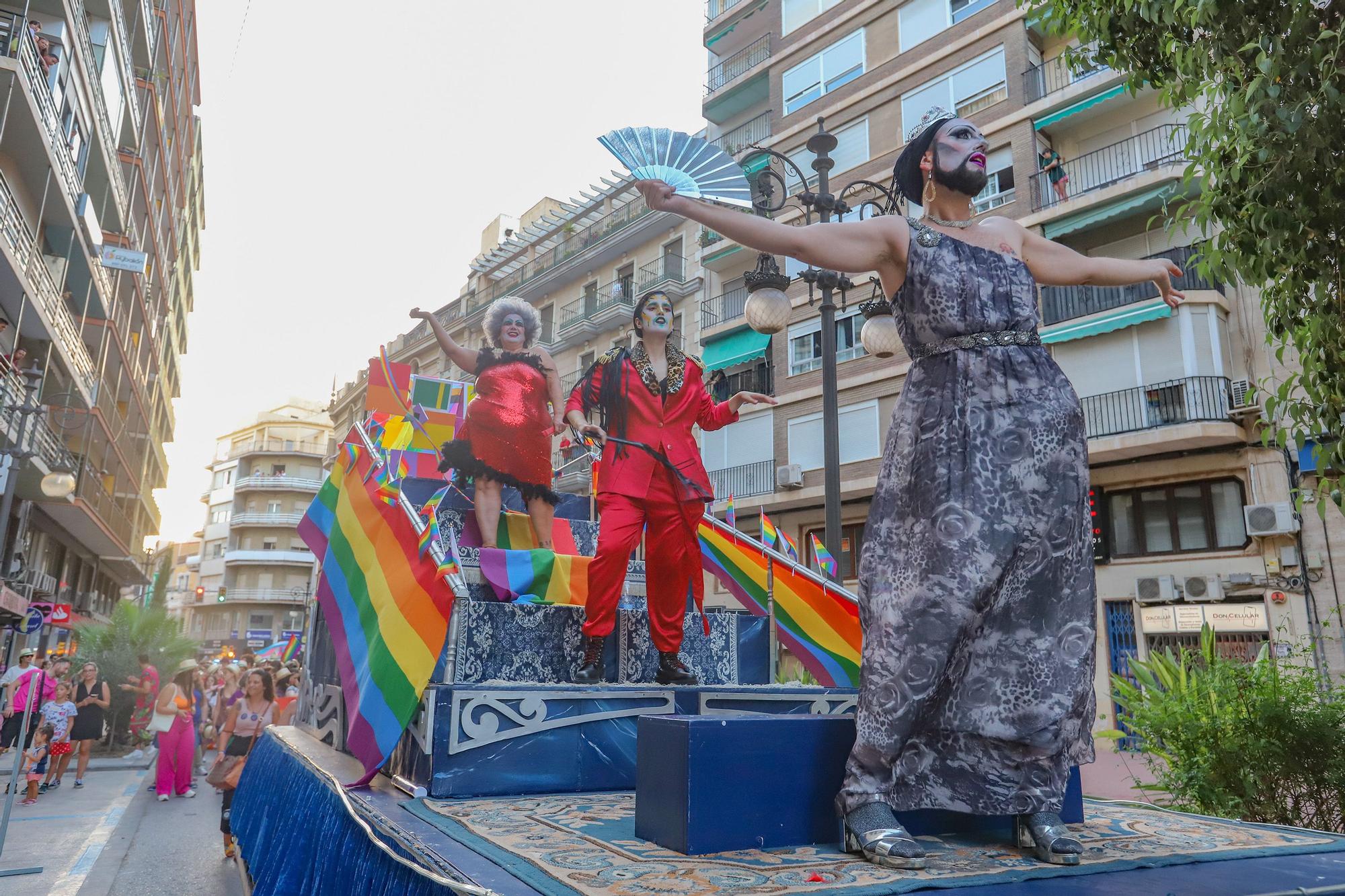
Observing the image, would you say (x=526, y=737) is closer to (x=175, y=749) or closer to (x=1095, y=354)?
(x=175, y=749)

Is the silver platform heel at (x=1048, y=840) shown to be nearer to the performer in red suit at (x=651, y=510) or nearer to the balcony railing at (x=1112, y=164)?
the performer in red suit at (x=651, y=510)

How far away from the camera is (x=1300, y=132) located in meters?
4.00

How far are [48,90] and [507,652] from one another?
621 inches

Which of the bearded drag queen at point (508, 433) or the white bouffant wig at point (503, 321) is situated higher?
the white bouffant wig at point (503, 321)

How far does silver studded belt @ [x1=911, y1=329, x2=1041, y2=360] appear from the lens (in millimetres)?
2873

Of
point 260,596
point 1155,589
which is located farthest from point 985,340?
point 260,596

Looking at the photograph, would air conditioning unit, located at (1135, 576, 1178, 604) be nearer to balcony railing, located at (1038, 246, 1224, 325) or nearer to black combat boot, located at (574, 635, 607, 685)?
balcony railing, located at (1038, 246, 1224, 325)

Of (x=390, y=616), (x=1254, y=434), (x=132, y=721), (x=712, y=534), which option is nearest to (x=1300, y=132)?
(x=712, y=534)

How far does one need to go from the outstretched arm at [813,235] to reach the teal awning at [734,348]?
67.7ft

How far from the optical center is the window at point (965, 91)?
66.5ft

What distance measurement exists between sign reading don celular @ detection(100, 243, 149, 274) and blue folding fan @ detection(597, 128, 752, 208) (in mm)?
17381

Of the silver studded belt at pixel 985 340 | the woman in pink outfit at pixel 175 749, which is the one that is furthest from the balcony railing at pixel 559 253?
the silver studded belt at pixel 985 340

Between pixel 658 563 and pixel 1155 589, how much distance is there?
15.3 metres

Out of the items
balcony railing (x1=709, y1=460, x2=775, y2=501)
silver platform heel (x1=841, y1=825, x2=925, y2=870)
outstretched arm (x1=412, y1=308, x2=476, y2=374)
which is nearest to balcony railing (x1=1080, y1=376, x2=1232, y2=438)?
balcony railing (x1=709, y1=460, x2=775, y2=501)
